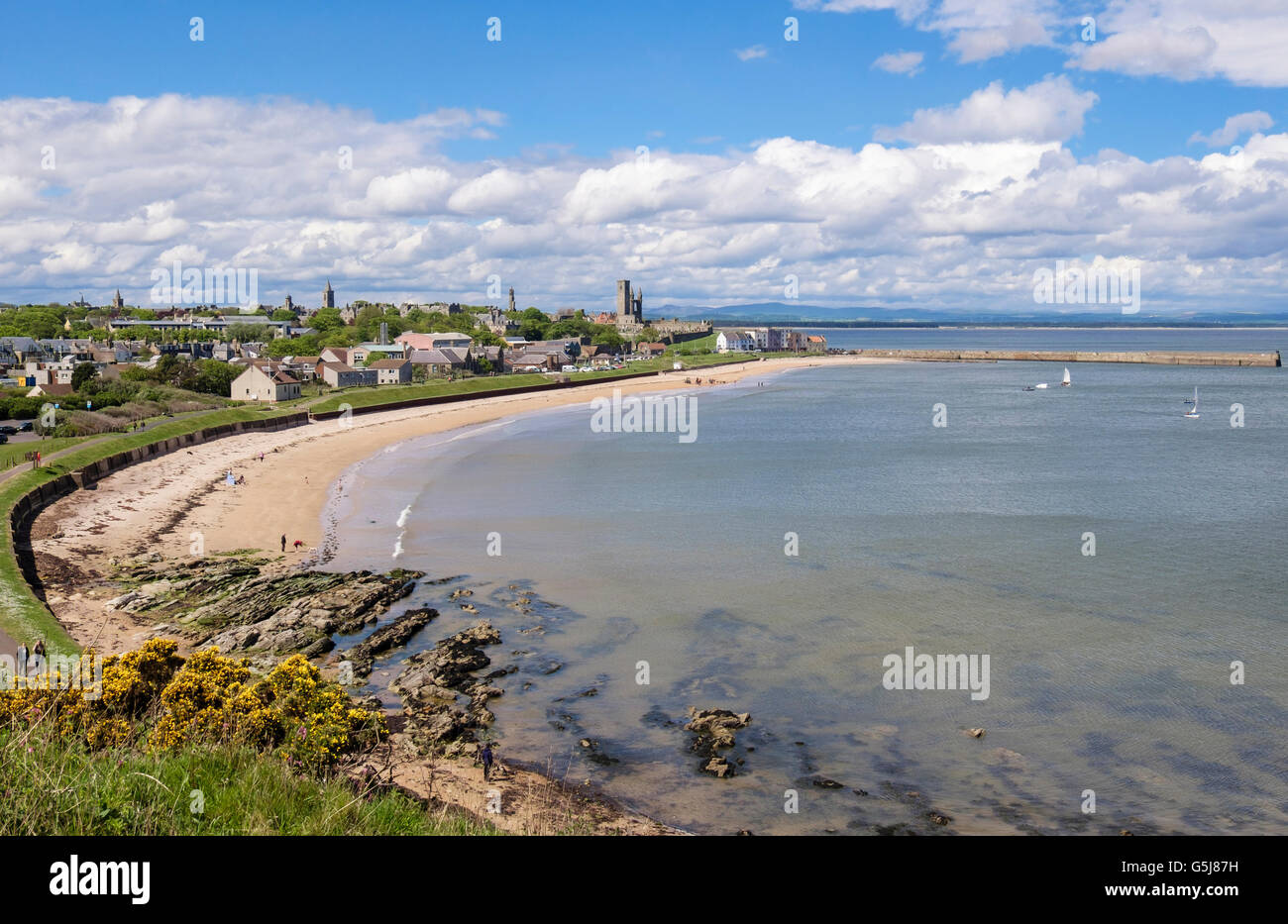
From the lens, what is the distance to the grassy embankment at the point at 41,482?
21672 millimetres

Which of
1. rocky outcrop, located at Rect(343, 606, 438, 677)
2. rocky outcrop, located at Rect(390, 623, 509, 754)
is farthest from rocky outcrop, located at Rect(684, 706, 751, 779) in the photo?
rocky outcrop, located at Rect(343, 606, 438, 677)

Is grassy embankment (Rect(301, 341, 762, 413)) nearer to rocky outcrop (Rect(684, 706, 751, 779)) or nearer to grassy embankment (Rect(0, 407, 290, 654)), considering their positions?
grassy embankment (Rect(0, 407, 290, 654))

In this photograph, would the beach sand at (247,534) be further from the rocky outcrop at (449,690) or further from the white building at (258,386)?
the white building at (258,386)

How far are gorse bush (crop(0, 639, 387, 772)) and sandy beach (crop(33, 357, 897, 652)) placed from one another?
8.59 m

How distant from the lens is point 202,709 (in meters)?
14.5

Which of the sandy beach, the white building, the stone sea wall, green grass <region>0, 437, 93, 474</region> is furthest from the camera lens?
the white building

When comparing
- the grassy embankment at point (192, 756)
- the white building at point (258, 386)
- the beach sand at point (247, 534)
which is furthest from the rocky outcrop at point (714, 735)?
the white building at point (258, 386)

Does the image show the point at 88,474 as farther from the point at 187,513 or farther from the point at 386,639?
the point at 386,639

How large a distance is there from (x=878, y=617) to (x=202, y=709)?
63.6 feet

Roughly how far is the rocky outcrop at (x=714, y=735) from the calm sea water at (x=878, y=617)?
1.23 ft

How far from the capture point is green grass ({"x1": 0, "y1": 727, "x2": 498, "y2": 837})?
8.08 meters

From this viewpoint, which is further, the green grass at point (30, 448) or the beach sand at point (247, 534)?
the green grass at point (30, 448)
